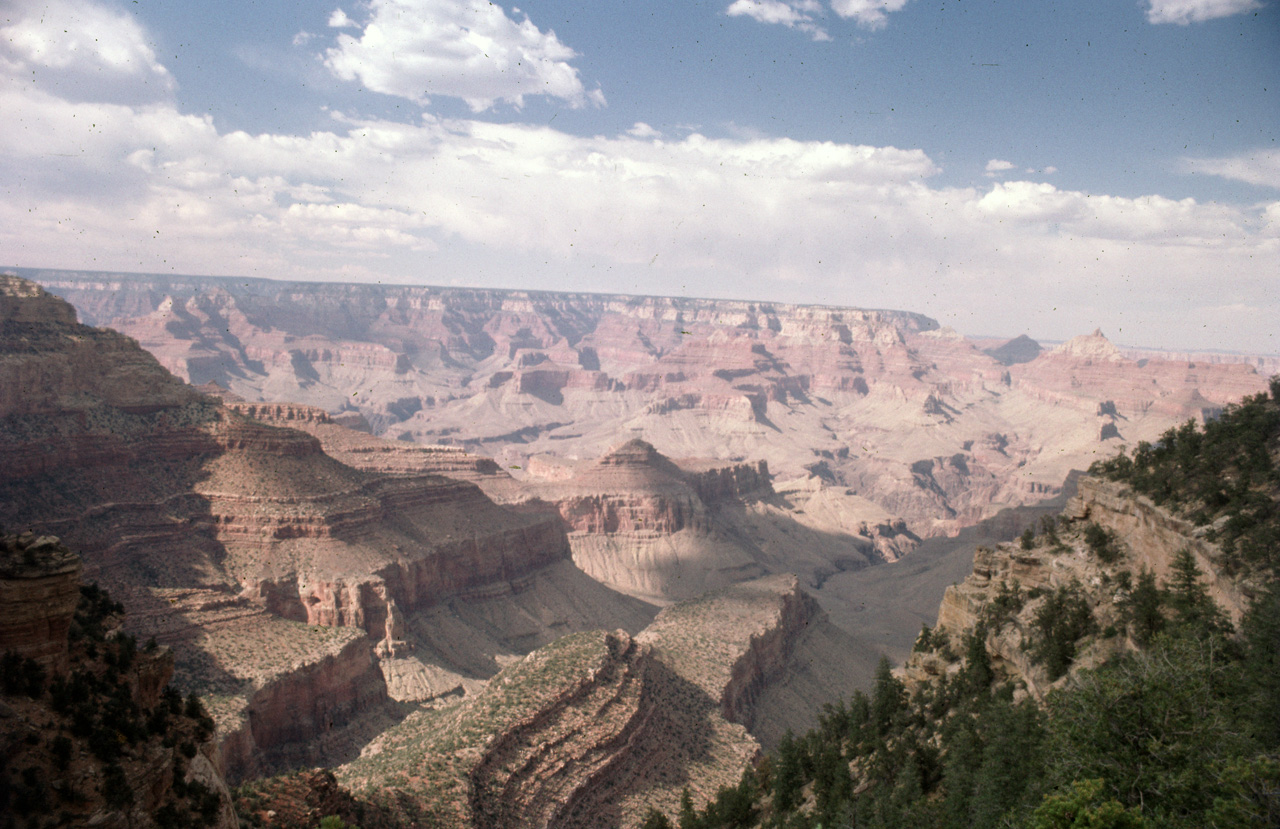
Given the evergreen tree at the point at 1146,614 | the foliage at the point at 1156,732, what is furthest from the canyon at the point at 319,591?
the evergreen tree at the point at 1146,614

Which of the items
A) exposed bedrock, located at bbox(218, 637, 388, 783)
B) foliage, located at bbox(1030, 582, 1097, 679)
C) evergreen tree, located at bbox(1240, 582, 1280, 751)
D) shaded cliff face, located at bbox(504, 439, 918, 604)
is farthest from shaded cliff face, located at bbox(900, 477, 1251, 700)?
shaded cliff face, located at bbox(504, 439, 918, 604)

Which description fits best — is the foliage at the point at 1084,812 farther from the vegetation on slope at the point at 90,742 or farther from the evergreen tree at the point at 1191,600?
the vegetation on slope at the point at 90,742

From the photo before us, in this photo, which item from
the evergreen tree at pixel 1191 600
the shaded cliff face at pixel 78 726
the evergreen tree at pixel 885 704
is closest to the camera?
the shaded cliff face at pixel 78 726

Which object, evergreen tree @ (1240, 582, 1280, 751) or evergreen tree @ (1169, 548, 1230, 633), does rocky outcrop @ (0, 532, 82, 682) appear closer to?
evergreen tree @ (1240, 582, 1280, 751)

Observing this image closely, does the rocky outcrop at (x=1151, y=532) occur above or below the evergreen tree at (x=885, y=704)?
above

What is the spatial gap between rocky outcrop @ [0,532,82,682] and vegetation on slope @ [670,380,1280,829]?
18840mm

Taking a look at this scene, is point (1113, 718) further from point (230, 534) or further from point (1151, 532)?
point (230, 534)

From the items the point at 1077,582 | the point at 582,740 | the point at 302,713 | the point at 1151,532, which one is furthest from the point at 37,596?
the point at 302,713

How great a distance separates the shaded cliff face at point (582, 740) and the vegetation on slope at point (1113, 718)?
5188 mm

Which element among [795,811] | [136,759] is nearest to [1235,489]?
[795,811]

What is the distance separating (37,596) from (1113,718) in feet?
70.3

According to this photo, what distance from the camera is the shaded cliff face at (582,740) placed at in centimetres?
3200

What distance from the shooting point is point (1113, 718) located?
602 inches

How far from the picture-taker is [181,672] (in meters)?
44.1
